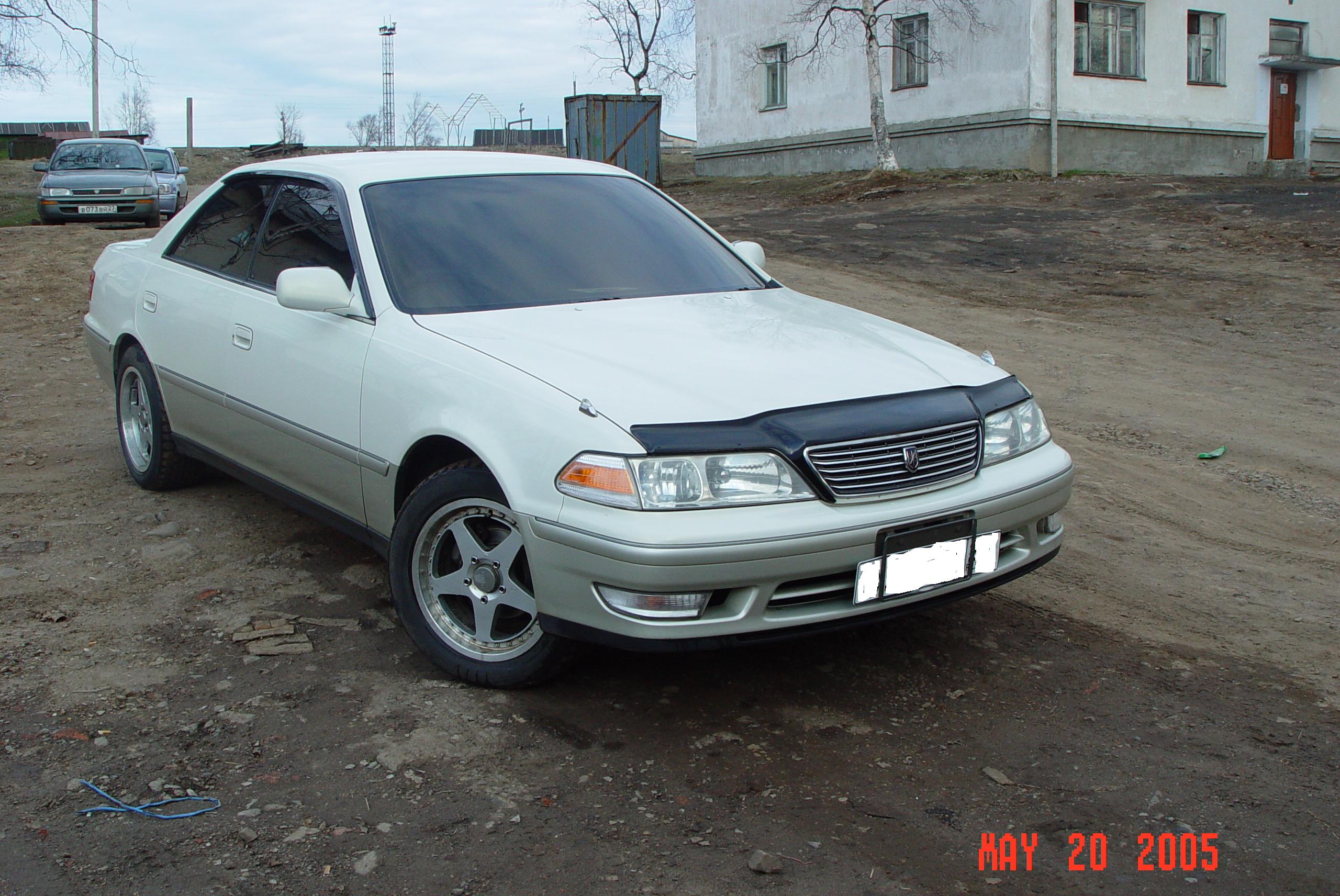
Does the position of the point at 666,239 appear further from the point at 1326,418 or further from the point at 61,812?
the point at 1326,418

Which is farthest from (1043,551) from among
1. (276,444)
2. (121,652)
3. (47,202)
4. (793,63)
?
(793,63)

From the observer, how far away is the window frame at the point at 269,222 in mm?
3875

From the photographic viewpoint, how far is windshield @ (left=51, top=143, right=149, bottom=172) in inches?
736

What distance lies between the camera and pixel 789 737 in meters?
3.18

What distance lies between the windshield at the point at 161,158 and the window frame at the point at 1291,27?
867 inches

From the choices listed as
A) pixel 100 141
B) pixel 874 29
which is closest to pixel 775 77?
pixel 874 29

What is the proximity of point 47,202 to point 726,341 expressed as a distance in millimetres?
17738

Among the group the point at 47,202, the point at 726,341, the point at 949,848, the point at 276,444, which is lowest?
the point at 949,848

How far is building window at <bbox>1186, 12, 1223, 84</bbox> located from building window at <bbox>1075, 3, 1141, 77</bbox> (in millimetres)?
1699

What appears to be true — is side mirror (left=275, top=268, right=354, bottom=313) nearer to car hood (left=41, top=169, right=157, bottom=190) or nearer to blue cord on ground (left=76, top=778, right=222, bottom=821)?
blue cord on ground (left=76, top=778, right=222, bottom=821)

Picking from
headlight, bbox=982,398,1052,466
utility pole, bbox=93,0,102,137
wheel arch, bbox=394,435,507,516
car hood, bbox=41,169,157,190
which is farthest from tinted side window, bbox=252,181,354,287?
utility pole, bbox=93,0,102,137

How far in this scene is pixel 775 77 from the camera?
2753 cm
